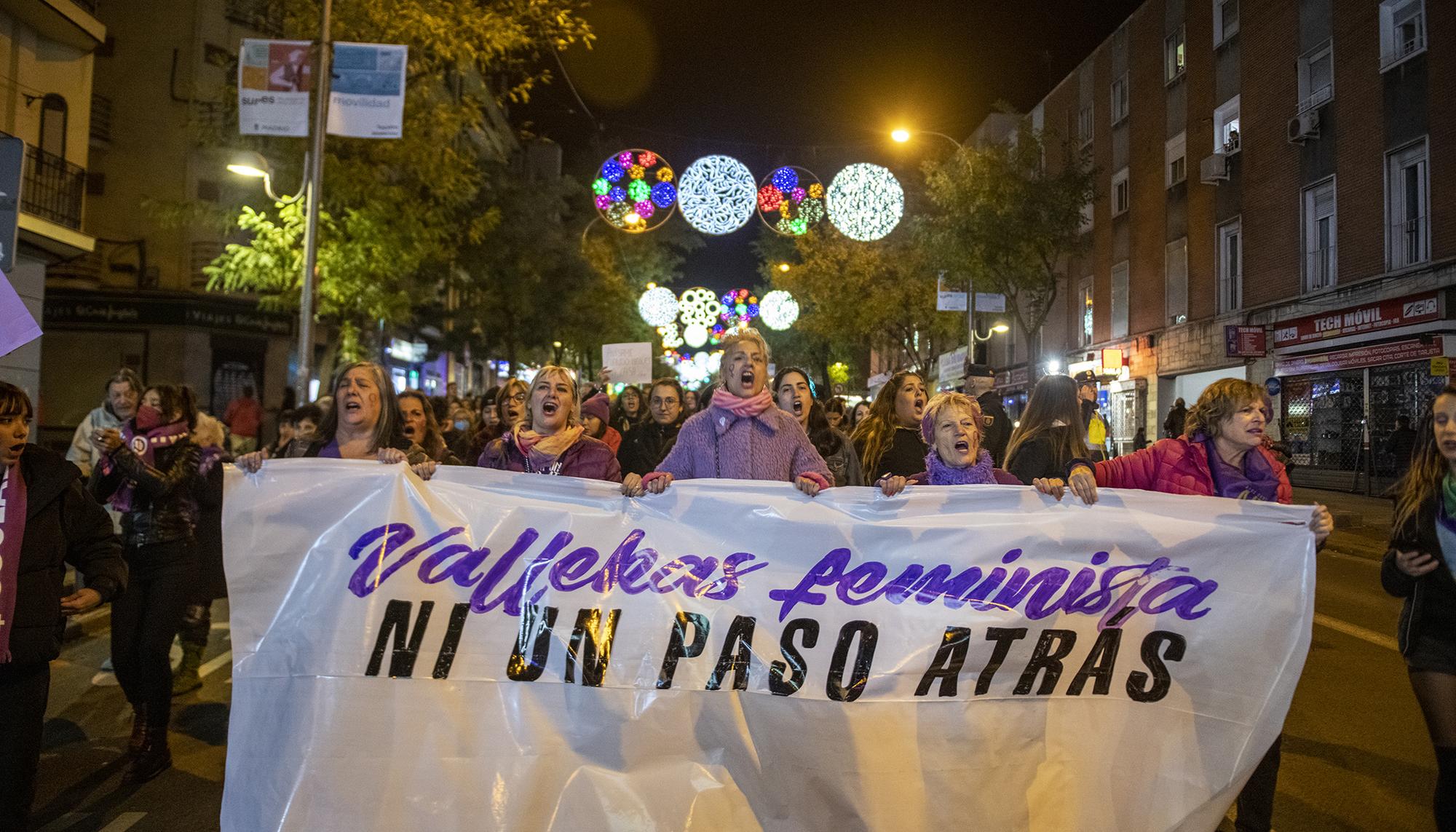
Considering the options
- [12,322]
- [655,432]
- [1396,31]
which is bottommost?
[655,432]

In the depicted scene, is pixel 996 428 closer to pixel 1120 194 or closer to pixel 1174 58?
pixel 1174 58

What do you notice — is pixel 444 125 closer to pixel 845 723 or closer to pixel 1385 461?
pixel 845 723

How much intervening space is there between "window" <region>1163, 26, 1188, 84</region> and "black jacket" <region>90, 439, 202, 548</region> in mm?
25930

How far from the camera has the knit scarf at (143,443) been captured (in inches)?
203

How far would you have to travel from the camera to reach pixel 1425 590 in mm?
3521

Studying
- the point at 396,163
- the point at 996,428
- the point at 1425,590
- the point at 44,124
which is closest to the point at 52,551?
the point at 1425,590

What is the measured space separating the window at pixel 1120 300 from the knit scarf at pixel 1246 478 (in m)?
26.1

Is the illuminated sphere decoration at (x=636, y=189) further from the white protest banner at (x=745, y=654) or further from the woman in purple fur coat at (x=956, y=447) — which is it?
the white protest banner at (x=745, y=654)

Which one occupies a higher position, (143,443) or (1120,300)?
(1120,300)

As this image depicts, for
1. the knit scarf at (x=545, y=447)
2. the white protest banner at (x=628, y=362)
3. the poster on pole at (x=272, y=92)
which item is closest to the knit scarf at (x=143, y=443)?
the knit scarf at (x=545, y=447)

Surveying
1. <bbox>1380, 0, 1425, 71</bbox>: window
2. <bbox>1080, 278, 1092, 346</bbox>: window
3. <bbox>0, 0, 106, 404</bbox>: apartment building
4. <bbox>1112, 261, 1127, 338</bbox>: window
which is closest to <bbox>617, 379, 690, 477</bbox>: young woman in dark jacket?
<bbox>0, 0, 106, 404</bbox>: apartment building

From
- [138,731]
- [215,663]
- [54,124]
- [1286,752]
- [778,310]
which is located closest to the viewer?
[138,731]

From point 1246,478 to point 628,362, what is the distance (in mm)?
11425

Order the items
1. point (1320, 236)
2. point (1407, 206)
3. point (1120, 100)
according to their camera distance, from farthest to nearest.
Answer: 1. point (1120, 100)
2. point (1320, 236)
3. point (1407, 206)
